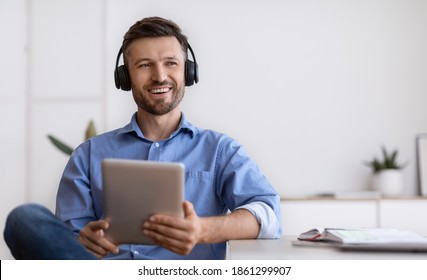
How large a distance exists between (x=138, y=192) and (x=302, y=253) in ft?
1.20

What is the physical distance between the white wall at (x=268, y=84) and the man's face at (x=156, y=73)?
8.28ft

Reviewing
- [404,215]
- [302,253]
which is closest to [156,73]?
[302,253]

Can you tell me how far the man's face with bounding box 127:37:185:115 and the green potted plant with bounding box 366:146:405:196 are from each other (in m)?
2.57

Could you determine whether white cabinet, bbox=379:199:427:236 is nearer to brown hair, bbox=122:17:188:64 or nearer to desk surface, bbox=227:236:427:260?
brown hair, bbox=122:17:188:64

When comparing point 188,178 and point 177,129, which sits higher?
point 177,129

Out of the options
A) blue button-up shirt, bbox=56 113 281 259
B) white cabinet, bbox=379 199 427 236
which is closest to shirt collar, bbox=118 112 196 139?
blue button-up shirt, bbox=56 113 281 259

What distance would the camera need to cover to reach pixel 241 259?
1122 mm

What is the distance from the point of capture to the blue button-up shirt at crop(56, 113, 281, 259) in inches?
69.0

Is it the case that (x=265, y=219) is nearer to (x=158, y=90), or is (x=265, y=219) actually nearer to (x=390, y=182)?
(x=158, y=90)

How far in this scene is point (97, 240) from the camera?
4.82 ft

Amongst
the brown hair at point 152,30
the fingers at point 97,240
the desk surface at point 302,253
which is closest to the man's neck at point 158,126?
the brown hair at point 152,30

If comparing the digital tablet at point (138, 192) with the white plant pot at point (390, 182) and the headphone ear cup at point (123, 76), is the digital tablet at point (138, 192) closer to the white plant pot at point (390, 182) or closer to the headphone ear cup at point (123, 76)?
the headphone ear cup at point (123, 76)

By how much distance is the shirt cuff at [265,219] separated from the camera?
1.62 m
